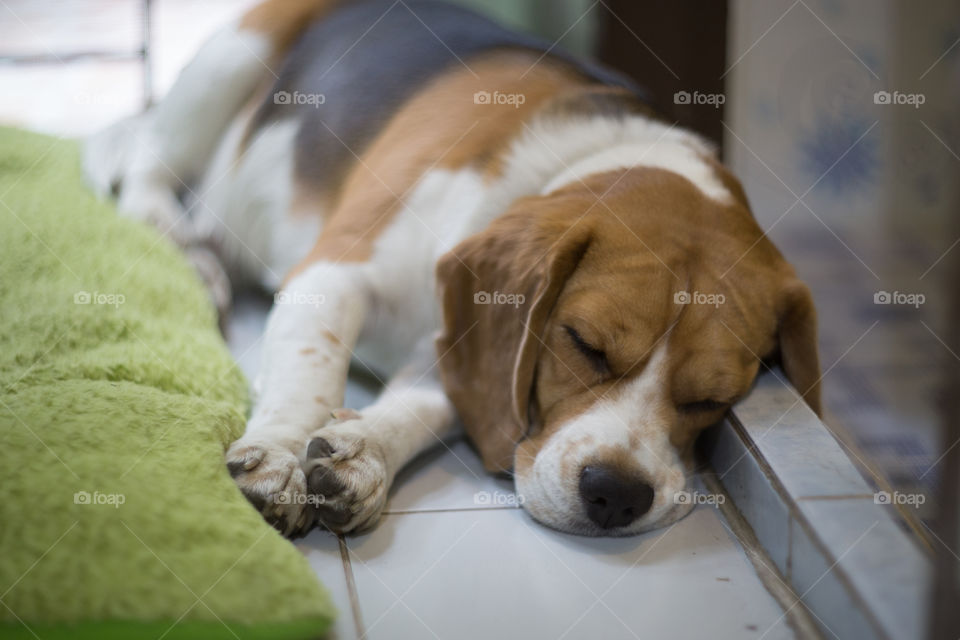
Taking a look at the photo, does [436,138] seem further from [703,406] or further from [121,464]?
[121,464]

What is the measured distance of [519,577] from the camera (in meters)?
1.73

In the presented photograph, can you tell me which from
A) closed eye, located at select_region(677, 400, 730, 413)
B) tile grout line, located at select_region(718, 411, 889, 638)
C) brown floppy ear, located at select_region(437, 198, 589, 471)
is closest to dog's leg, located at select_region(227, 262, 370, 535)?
brown floppy ear, located at select_region(437, 198, 589, 471)

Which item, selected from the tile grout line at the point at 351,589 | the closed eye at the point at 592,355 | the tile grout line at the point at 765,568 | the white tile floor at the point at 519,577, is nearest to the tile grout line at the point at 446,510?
the white tile floor at the point at 519,577

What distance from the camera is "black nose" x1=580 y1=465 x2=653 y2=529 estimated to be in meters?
1.78

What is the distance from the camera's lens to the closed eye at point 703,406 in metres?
1.96

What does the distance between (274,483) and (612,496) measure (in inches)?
23.5

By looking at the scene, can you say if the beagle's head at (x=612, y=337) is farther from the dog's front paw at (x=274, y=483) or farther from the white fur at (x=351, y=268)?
the dog's front paw at (x=274, y=483)

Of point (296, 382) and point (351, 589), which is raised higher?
point (296, 382)

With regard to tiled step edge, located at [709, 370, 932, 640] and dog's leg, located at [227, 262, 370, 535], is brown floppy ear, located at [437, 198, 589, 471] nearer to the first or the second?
dog's leg, located at [227, 262, 370, 535]

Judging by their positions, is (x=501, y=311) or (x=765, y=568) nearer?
(x=765, y=568)

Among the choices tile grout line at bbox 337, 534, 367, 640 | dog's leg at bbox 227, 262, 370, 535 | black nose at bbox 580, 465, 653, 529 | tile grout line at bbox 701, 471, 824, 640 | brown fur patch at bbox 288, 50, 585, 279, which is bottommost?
tile grout line at bbox 701, 471, 824, 640

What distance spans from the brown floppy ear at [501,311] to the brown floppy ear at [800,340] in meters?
0.45

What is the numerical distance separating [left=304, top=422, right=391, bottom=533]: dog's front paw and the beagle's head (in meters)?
0.29

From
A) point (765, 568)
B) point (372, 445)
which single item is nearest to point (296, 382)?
point (372, 445)
